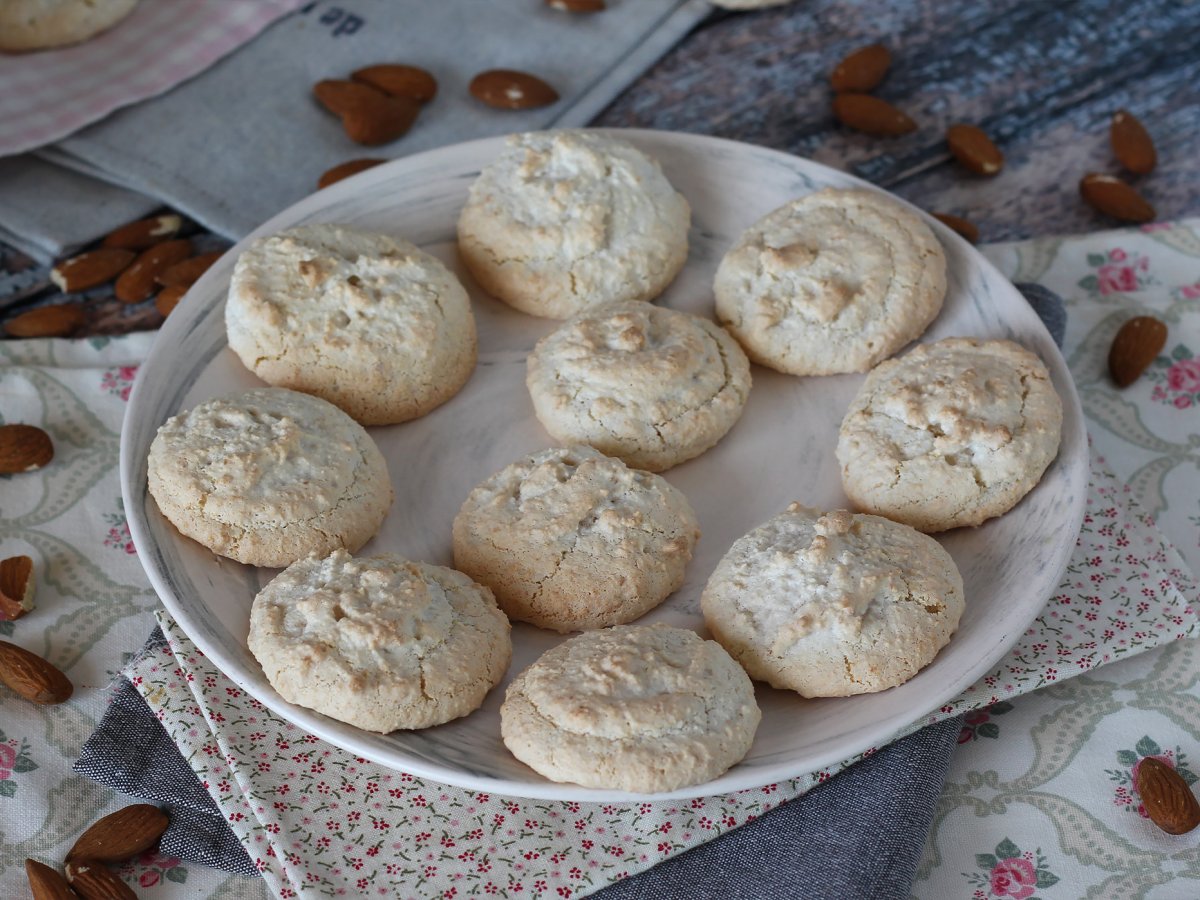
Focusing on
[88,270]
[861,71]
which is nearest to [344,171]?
[88,270]

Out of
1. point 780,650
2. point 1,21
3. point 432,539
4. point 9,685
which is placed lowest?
point 9,685

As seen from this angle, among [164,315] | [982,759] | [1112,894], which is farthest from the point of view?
[164,315]

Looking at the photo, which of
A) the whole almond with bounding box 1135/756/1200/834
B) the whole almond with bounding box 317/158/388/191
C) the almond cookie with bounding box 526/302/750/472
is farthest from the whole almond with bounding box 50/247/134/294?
the whole almond with bounding box 1135/756/1200/834

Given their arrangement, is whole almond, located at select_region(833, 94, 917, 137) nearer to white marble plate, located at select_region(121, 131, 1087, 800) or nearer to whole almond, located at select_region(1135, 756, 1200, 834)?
white marble plate, located at select_region(121, 131, 1087, 800)

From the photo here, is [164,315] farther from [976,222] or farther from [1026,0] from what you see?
[1026,0]

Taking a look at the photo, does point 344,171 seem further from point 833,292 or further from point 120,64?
point 833,292

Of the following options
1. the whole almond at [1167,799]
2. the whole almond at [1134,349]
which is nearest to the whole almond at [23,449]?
the whole almond at [1167,799]

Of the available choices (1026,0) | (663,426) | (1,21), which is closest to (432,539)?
(663,426)
